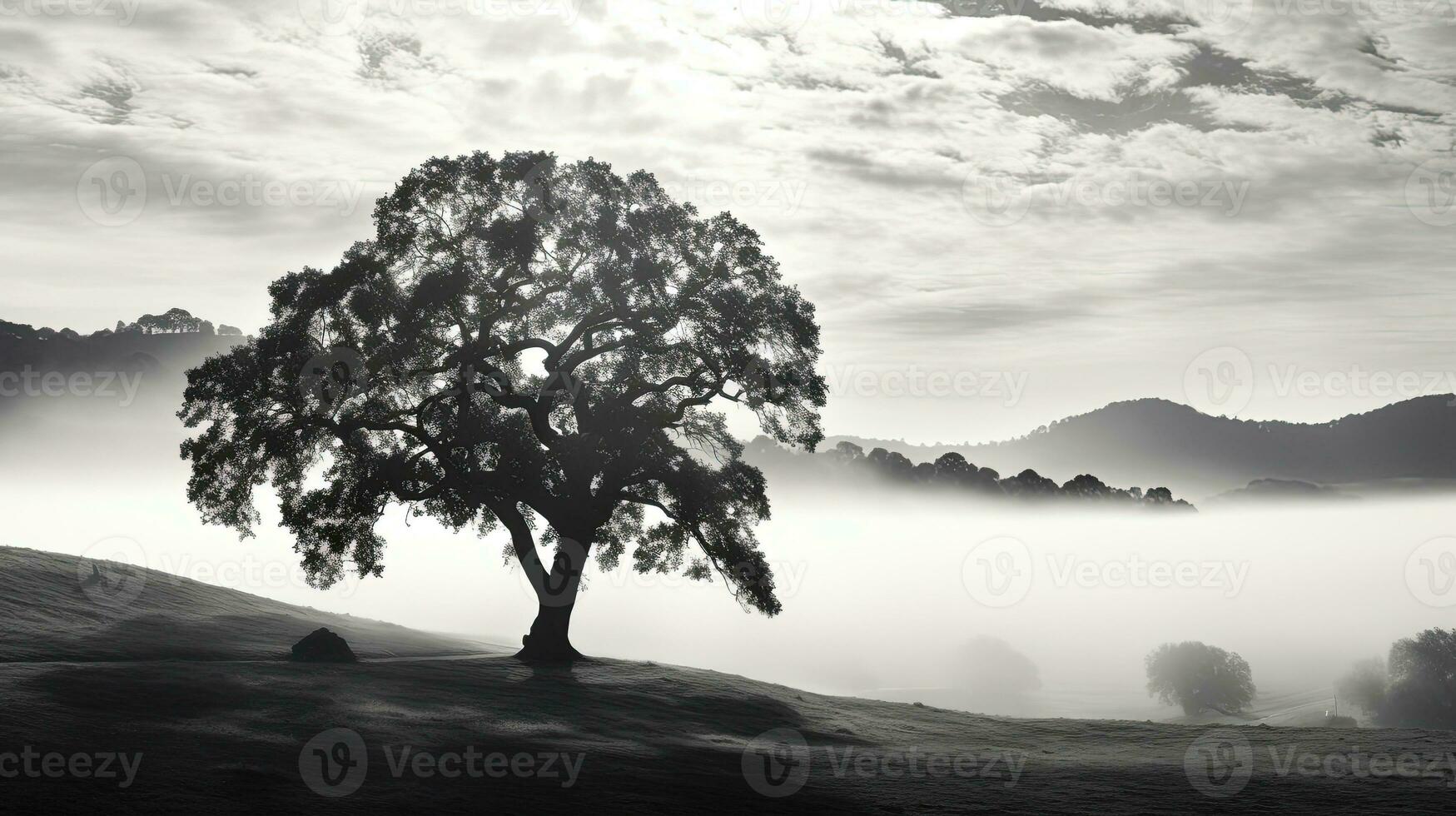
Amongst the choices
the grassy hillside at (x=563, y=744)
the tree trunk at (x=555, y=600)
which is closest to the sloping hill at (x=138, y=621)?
the grassy hillside at (x=563, y=744)

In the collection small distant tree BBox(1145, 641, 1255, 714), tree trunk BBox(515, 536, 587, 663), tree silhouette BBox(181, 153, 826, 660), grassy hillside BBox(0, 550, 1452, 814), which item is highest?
tree silhouette BBox(181, 153, 826, 660)

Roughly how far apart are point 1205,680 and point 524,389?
143 metres

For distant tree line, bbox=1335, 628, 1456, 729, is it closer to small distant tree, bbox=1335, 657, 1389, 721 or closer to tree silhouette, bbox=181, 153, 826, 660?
small distant tree, bbox=1335, 657, 1389, 721

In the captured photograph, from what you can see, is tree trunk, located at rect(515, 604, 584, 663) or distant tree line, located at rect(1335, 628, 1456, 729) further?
distant tree line, located at rect(1335, 628, 1456, 729)

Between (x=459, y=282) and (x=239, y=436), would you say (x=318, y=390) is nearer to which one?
(x=239, y=436)

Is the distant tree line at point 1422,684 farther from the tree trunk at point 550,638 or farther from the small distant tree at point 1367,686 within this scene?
the tree trunk at point 550,638

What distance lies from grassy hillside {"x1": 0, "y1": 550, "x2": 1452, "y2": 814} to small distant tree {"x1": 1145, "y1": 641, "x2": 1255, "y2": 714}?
135 metres

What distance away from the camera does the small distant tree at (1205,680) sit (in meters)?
150

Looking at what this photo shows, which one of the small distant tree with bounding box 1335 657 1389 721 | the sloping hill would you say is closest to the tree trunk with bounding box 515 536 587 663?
the sloping hill

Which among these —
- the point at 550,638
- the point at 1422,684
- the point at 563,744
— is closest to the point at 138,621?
the point at 550,638

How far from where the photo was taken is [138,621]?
1453 inches

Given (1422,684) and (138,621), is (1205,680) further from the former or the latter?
(138,621)

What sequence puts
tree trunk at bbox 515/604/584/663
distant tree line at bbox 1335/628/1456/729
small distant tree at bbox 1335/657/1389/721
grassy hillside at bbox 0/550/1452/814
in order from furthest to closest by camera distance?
small distant tree at bbox 1335/657/1389/721 → distant tree line at bbox 1335/628/1456/729 → tree trunk at bbox 515/604/584/663 → grassy hillside at bbox 0/550/1452/814

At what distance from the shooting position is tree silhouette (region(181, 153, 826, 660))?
119ft
